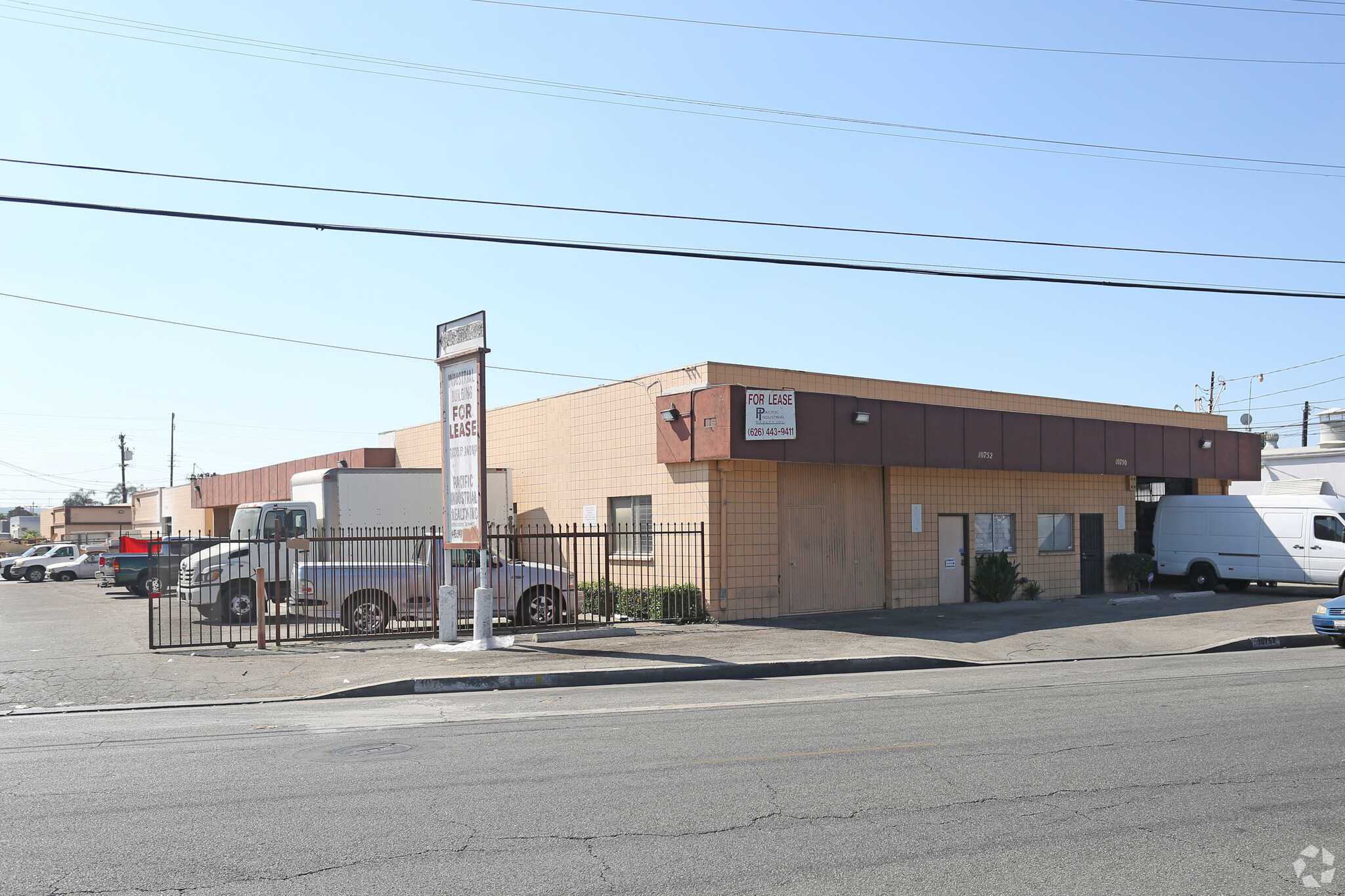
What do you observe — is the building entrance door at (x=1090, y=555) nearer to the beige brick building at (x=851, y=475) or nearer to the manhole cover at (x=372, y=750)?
the beige brick building at (x=851, y=475)

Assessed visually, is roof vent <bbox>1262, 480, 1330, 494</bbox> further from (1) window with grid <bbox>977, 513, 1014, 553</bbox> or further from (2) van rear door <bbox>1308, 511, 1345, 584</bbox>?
(1) window with grid <bbox>977, 513, 1014, 553</bbox>

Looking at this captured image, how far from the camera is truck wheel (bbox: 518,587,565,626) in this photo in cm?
1814

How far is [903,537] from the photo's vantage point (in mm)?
22375

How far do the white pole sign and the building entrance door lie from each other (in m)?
17.2

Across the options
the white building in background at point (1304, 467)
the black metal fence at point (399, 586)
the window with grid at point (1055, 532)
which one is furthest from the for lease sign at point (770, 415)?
the white building in background at point (1304, 467)

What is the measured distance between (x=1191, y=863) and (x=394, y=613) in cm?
1467

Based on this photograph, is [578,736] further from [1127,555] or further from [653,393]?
[1127,555]

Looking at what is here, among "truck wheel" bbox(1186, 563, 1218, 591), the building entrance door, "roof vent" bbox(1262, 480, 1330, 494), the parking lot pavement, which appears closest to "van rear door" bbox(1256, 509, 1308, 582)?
"truck wheel" bbox(1186, 563, 1218, 591)

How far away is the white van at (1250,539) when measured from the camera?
24953 mm

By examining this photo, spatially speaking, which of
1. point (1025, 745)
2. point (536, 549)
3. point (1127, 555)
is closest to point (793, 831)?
point (1025, 745)

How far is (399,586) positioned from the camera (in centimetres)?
1781

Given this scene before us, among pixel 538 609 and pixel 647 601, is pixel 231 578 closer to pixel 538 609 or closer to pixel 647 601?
pixel 538 609

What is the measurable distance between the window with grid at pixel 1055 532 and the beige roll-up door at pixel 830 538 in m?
5.73

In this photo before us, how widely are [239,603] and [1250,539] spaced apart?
24.5 metres
